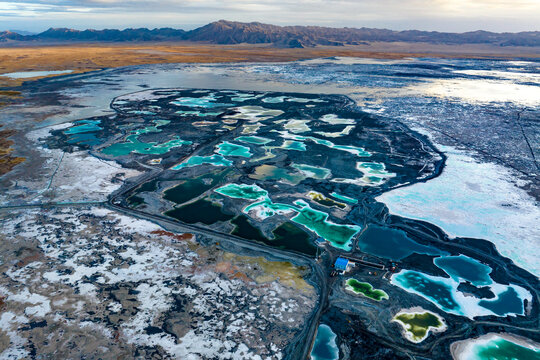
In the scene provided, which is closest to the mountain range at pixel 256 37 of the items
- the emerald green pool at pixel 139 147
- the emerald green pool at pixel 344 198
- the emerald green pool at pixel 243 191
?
the emerald green pool at pixel 139 147

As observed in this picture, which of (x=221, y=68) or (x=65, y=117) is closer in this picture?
(x=65, y=117)

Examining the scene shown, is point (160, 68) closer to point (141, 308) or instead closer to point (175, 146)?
point (175, 146)

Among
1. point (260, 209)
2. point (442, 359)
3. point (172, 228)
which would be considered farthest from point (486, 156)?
point (172, 228)

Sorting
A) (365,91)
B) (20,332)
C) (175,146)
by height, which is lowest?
(20,332)

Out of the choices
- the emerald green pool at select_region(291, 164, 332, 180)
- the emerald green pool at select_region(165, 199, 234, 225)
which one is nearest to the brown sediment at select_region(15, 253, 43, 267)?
the emerald green pool at select_region(165, 199, 234, 225)

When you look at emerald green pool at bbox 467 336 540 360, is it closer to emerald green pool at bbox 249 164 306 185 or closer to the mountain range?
emerald green pool at bbox 249 164 306 185

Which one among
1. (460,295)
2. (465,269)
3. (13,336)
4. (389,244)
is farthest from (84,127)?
(460,295)

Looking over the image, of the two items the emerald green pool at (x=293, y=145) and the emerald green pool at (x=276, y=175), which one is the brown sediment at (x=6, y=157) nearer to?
the emerald green pool at (x=276, y=175)
